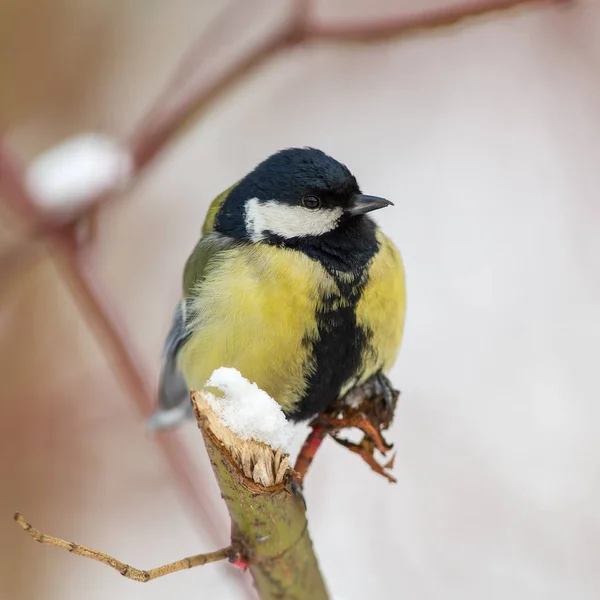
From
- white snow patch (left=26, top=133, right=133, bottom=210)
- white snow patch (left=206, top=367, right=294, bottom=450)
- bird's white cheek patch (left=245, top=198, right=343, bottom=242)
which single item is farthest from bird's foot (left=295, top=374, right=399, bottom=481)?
white snow patch (left=26, top=133, right=133, bottom=210)

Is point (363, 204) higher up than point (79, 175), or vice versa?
point (363, 204)

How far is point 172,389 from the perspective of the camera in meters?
1.27

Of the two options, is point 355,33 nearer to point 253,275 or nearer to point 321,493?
point 253,275

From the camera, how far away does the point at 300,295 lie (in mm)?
930

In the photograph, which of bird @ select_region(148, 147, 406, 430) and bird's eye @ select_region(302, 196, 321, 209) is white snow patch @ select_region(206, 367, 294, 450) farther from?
bird's eye @ select_region(302, 196, 321, 209)

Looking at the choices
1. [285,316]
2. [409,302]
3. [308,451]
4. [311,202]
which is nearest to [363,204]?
[311,202]

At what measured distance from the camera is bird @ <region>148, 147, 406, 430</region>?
93 centimetres

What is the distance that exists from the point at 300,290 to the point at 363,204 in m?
0.15

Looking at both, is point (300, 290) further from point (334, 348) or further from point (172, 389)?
point (172, 389)

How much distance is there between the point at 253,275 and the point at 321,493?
92cm

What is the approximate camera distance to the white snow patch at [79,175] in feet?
3.50

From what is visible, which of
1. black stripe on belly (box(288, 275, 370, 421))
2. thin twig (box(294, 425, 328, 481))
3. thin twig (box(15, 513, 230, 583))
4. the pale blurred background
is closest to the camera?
thin twig (box(15, 513, 230, 583))

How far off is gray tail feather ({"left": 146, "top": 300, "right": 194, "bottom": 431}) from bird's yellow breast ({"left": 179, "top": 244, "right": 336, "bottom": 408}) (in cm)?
16

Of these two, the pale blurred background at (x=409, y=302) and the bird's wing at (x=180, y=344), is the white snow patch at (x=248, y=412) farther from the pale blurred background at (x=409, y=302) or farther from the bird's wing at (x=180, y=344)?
the pale blurred background at (x=409, y=302)
